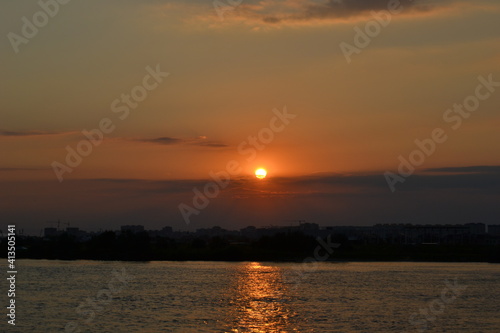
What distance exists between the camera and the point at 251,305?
4641cm

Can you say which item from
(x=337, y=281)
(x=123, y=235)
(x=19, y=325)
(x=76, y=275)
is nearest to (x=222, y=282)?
(x=337, y=281)

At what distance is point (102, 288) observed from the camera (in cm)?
5788

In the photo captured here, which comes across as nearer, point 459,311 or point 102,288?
point 459,311

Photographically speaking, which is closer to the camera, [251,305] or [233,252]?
[251,305]

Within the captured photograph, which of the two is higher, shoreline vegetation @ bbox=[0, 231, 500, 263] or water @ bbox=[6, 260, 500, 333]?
shoreline vegetation @ bbox=[0, 231, 500, 263]

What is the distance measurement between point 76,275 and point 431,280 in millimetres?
37273

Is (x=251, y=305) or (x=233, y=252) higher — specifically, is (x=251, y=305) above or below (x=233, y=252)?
below

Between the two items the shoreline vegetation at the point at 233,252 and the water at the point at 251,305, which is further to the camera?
the shoreline vegetation at the point at 233,252

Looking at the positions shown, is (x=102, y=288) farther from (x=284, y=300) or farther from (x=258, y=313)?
(x=258, y=313)

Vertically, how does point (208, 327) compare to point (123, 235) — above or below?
below

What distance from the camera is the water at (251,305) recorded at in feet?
120

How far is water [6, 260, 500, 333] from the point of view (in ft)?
120

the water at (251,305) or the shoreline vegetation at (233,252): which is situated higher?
→ the shoreline vegetation at (233,252)

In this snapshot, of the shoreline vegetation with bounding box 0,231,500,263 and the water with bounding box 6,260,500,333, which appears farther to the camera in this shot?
the shoreline vegetation with bounding box 0,231,500,263
